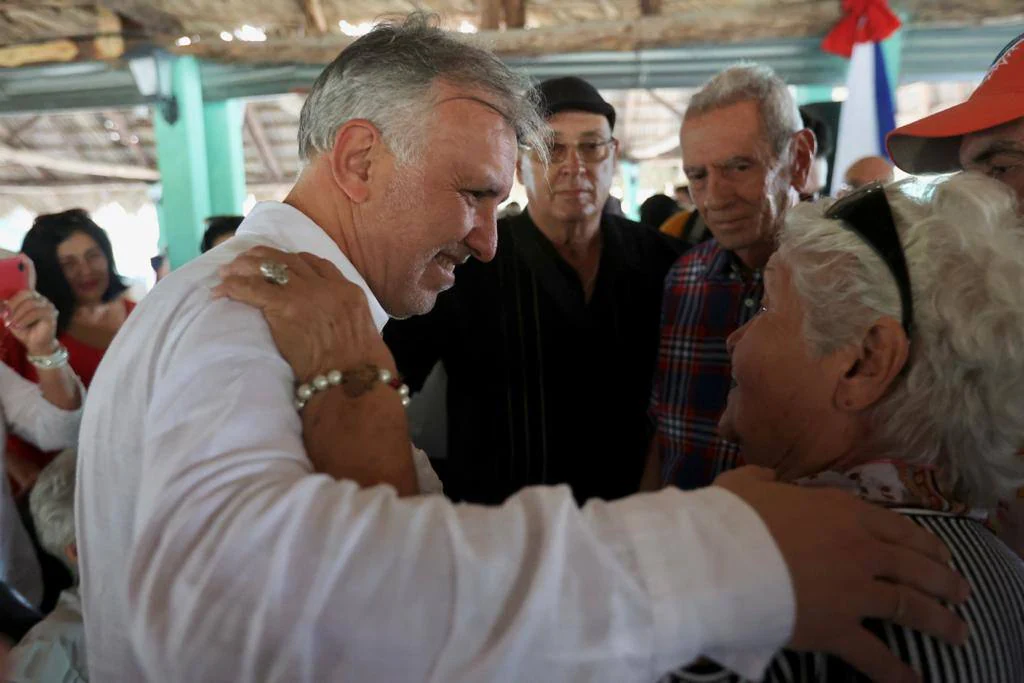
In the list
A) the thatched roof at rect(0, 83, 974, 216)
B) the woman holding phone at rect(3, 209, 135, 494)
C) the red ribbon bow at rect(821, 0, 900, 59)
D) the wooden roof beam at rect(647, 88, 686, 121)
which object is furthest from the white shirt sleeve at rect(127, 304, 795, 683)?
the wooden roof beam at rect(647, 88, 686, 121)

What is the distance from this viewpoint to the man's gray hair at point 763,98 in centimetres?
202

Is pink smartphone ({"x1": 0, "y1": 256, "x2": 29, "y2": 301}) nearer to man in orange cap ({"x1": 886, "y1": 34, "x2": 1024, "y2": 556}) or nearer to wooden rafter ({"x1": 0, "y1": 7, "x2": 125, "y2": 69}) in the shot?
man in orange cap ({"x1": 886, "y1": 34, "x2": 1024, "y2": 556})

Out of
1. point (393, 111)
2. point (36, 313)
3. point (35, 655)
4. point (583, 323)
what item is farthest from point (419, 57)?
point (36, 313)

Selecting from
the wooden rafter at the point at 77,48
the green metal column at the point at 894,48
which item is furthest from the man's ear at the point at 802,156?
the wooden rafter at the point at 77,48

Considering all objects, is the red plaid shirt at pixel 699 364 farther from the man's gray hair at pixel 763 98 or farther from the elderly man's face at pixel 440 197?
the elderly man's face at pixel 440 197

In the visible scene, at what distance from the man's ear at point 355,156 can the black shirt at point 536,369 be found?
42.0 inches

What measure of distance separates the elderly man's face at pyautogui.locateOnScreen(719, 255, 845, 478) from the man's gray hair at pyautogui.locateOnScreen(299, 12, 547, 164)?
1.78 feet

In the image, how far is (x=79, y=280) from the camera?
311 cm

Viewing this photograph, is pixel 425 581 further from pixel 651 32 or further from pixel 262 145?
pixel 262 145

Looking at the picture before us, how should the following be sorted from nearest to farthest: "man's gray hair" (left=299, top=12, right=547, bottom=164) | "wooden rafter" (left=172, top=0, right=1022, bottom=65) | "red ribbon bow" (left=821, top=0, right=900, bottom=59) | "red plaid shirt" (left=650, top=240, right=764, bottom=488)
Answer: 1. "man's gray hair" (left=299, top=12, right=547, bottom=164)
2. "red plaid shirt" (left=650, top=240, right=764, bottom=488)
3. "red ribbon bow" (left=821, top=0, right=900, bottom=59)
4. "wooden rafter" (left=172, top=0, right=1022, bottom=65)

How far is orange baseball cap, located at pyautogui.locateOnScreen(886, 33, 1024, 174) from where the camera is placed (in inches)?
58.4

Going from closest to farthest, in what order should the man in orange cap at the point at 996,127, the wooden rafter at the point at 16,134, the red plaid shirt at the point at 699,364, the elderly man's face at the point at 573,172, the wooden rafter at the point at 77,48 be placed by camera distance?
the man in orange cap at the point at 996,127, the red plaid shirt at the point at 699,364, the elderly man's face at the point at 573,172, the wooden rafter at the point at 77,48, the wooden rafter at the point at 16,134

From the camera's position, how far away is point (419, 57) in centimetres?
109

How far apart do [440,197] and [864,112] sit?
3.82 m
